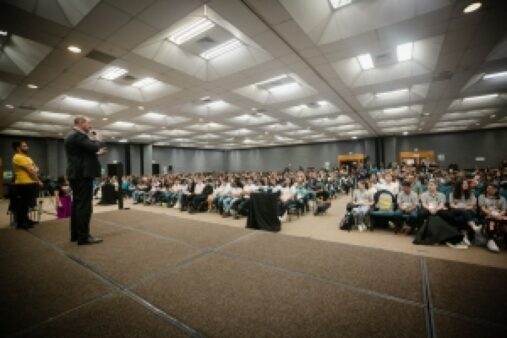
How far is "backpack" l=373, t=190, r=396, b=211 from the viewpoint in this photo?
5016mm

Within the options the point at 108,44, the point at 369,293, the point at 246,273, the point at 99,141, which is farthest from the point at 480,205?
the point at 108,44

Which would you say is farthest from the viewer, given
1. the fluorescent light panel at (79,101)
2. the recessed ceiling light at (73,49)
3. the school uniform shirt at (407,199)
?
the fluorescent light panel at (79,101)

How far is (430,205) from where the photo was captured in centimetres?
455

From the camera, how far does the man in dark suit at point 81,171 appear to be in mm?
2926

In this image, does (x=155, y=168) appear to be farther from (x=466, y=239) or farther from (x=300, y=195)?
(x=466, y=239)

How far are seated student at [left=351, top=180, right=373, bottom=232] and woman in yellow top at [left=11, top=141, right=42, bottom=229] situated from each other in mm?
6585

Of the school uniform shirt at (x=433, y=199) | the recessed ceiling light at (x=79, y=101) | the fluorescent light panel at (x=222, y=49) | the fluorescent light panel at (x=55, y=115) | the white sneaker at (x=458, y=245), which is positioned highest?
the fluorescent light panel at (x=222, y=49)

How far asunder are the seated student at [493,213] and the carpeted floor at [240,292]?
2224mm

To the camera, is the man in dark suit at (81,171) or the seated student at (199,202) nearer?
the man in dark suit at (81,171)

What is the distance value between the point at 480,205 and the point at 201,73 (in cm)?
689

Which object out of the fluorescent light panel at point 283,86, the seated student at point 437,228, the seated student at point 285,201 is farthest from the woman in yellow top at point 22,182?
the seated student at point 437,228

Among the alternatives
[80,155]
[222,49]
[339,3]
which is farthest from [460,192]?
[80,155]

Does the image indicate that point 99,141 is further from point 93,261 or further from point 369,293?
point 369,293

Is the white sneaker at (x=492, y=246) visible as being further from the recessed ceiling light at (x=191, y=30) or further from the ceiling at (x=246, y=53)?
the recessed ceiling light at (x=191, y=30)
